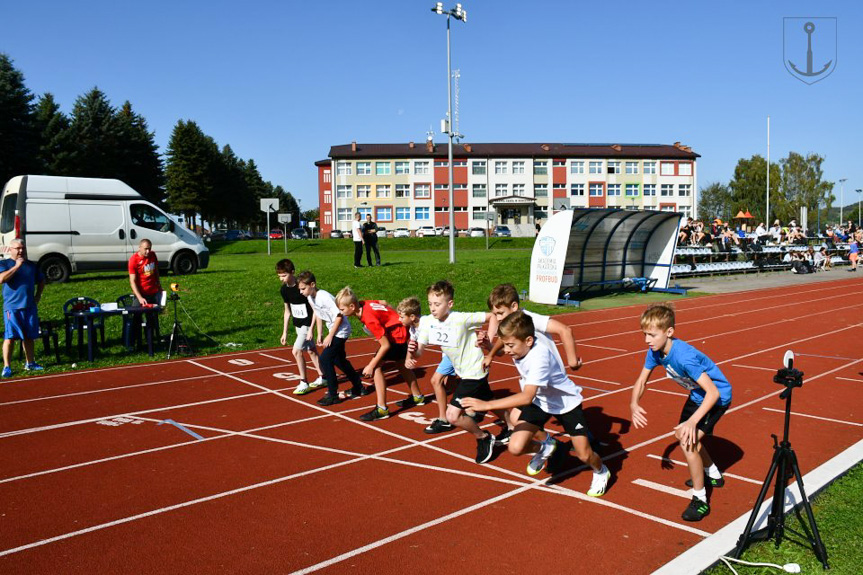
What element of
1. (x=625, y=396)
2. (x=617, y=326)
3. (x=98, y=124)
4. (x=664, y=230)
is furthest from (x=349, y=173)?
(x=625, y=396)

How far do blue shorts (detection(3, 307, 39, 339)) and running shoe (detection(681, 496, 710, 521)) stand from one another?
374 inches

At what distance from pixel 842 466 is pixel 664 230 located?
1784 centimetres

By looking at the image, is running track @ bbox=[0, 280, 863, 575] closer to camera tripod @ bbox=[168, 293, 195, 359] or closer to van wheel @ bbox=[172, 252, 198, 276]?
camera tripod @ bbox=[168, 293, 195, 359]

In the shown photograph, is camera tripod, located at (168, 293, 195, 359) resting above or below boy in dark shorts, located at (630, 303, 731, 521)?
below

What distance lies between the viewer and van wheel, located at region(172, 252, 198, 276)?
65.0ft

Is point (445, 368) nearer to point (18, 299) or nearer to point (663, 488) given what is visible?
point (663, 488)

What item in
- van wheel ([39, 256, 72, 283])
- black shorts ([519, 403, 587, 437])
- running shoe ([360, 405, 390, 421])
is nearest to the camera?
black shorts ([519, 403, 587, 437])

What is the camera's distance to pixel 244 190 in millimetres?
78250

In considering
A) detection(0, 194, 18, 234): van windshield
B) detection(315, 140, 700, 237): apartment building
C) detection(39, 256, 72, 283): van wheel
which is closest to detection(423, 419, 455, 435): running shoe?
detection(39, 256, 72, 283): van wheel

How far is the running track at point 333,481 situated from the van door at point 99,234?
9.26 m

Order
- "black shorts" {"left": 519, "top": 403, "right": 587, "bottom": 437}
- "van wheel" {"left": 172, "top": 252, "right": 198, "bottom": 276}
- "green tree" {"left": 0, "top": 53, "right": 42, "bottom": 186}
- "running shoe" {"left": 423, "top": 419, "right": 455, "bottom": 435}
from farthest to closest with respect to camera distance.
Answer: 1. "green tree" {"left": 0, "top": 53, "right": 42, "bottom": 186}
2. "van wheel" {"left": 172, "top": 252, "right": 198, "bottom": 276}
3. "running shoe" {"left": 423, "top": 419, "right": 455, "bottom": 435}
4. "black shorts" {"left": 519, "top": 403, "right": 587, "bottom": 437}

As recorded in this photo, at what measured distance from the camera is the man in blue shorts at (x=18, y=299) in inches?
381

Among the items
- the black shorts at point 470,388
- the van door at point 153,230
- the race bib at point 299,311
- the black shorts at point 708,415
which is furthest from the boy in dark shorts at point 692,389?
the van door at point 153,230

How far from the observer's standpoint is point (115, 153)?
161 ft
